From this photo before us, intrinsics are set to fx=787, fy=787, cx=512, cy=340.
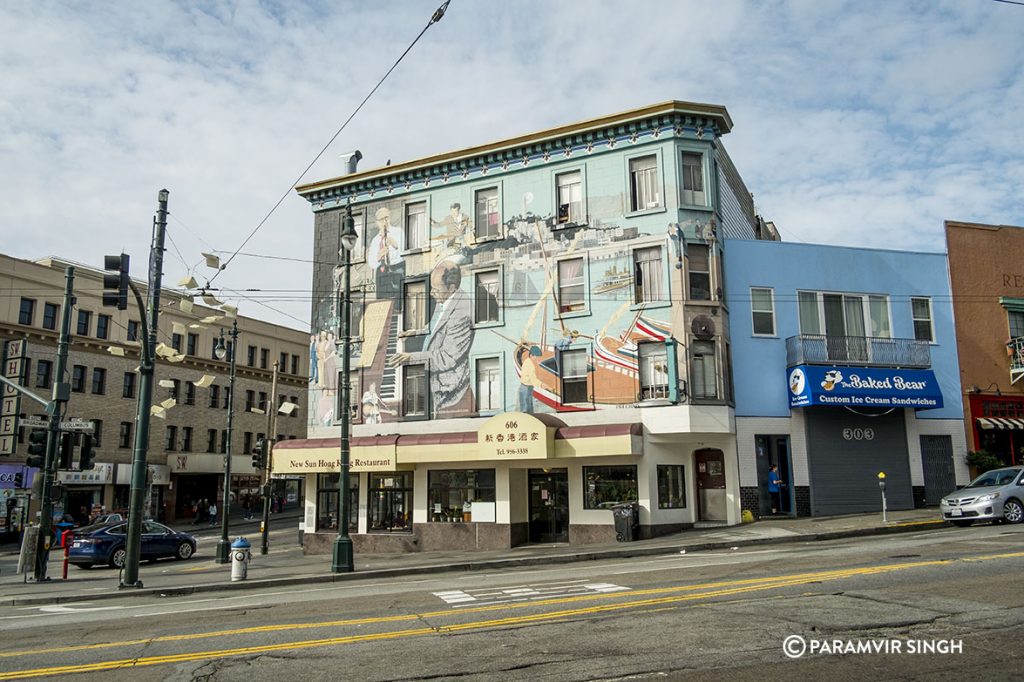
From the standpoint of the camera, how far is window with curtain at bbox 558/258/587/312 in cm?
2725

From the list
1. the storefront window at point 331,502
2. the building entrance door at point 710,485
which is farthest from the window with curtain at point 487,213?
the building entrance door at point 710,485

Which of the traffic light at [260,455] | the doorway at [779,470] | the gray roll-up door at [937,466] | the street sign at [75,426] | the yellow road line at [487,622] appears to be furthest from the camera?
the traffic light at [260,455]

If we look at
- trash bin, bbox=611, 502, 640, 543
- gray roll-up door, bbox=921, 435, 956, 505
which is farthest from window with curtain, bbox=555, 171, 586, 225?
gray roll-up door, bbox=921, 435, 956, 505

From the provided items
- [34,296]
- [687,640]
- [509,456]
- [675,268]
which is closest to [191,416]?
[34,296]

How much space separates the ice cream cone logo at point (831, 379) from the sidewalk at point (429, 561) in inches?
165

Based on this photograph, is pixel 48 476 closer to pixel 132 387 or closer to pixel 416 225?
pixel 416 225

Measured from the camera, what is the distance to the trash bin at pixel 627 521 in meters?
24.0

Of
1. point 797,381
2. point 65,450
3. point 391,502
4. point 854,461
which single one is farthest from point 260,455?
point 854,461

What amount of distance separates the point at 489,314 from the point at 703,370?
7931 millimetres

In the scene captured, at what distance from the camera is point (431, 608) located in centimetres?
1195

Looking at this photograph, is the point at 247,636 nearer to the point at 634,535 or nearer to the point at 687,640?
the point at 687,640

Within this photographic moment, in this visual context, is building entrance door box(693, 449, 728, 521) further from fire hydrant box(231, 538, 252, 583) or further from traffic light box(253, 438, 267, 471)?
traffic light box(253, 438, 267, 471)

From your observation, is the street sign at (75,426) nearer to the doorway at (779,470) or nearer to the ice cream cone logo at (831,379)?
the doorway at (779,470)

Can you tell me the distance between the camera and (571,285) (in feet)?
90.1
